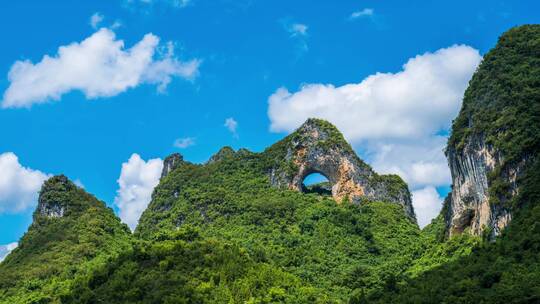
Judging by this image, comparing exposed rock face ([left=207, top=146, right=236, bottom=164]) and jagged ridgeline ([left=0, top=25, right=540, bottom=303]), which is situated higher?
exposed rock face ([left=207, top=146, right=236, bottom=164])

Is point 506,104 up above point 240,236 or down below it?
above

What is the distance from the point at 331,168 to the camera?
58.9m

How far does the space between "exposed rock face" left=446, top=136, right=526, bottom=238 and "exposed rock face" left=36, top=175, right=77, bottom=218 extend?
109ft

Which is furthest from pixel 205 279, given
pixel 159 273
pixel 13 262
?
pixel 13 262

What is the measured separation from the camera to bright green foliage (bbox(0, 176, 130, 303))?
136 ft

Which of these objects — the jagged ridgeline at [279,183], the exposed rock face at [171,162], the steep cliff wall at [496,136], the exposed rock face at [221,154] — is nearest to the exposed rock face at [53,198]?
the jagged ridgeline at [279,183]

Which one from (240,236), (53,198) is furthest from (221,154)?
(53,198)

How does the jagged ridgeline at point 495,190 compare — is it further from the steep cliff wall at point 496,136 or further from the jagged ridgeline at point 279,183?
the jagged ridgeline at point 279,183

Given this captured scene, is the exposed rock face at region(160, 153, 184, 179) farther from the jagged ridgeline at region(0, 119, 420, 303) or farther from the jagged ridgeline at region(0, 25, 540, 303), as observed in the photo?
the jagged ridgeline at region(0, 25, 540, 303)

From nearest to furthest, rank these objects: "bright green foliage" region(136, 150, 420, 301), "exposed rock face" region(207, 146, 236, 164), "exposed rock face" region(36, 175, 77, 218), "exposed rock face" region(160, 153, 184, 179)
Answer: "bright green foliage" region(136, 150, 420, 301), "exposed rock face" region(36, 175, 77, 218), "exposed rock face" region(160, 153, 184, 179), "exposed rock face" region(207, 146, 236, 164)

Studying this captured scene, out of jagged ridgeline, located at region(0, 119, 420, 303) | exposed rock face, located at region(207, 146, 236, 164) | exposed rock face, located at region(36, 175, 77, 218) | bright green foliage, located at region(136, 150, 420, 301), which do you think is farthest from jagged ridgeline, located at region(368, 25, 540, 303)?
exposed rock face, located at region(207, 146, 236, 164)

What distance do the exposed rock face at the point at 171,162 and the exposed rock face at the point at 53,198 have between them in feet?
62.0

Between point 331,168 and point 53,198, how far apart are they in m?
25.7

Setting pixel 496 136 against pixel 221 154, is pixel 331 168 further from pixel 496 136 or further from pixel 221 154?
pixel 496 136
